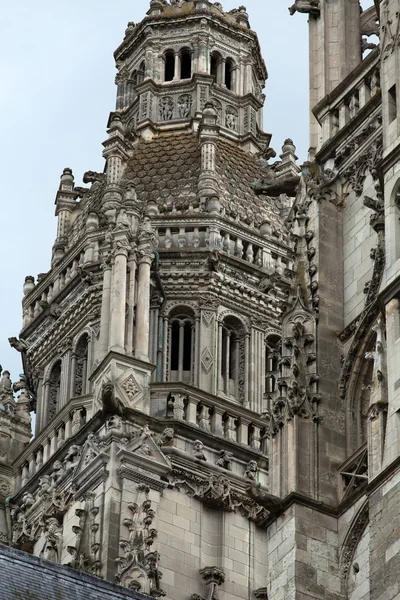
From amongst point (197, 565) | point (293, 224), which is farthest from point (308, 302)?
→ point (197, 565)

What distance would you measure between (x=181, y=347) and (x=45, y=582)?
18.3m

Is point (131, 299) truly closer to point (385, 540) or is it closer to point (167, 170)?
point (167, 170)

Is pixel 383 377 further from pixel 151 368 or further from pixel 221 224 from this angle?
pixel 221 224

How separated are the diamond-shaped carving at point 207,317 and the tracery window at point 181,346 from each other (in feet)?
1.06

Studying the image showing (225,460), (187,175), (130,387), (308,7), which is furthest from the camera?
(187,175)

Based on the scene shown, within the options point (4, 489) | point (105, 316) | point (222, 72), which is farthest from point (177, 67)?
point (4, 489)

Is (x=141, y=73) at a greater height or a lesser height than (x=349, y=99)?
greater

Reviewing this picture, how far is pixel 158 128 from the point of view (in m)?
51.3

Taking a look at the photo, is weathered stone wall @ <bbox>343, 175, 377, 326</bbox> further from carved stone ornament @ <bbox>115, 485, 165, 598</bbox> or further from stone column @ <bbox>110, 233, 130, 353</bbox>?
stone column @ <bbox>110, 233, 130, 353</bbox>

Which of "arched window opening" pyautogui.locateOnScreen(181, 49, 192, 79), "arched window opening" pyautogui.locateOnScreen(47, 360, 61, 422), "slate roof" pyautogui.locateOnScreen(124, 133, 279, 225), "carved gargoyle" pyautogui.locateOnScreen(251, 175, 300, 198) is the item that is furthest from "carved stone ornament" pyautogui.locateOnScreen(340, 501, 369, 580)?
"arched window opening" pyautogui.locateOnScreen(181, 49, 192, 79)

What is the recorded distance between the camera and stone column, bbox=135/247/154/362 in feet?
132

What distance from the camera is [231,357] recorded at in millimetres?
44812

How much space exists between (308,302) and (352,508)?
11.7ft

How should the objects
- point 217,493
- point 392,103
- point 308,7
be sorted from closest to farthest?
point 392,103
point 308,7
point 217,493
